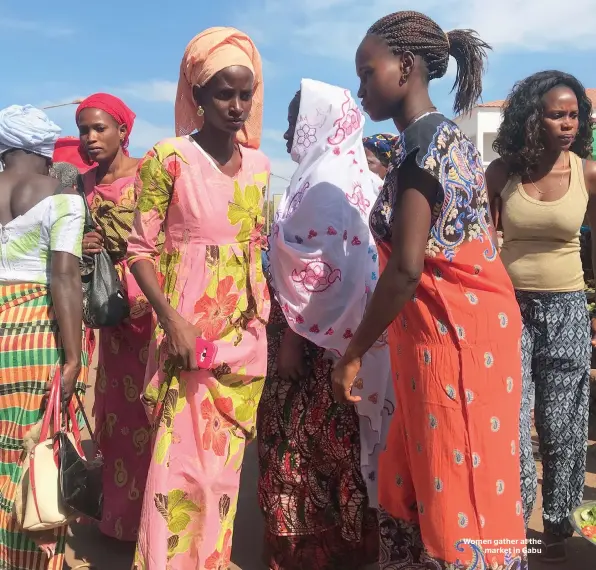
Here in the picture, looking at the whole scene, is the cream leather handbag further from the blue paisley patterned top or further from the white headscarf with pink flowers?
the blue paisley patterned top

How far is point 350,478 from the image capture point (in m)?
2.81

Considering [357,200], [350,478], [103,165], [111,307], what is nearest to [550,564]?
[350,478]

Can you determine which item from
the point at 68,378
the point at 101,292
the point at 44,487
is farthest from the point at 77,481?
the point at 101,292

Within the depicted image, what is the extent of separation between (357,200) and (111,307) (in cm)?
117

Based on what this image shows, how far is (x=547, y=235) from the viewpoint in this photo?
298 cm

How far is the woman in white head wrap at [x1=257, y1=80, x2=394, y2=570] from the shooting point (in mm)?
2648

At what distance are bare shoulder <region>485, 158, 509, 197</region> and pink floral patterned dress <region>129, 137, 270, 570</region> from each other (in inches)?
53.8

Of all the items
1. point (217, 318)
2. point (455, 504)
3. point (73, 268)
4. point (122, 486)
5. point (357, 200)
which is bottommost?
point (122, 486)

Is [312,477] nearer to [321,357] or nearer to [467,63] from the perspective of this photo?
[321,357]

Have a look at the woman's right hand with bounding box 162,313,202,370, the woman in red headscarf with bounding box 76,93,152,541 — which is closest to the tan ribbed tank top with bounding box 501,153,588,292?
the woman's right hand with bounding box 162,313,202,370

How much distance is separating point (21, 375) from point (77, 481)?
1.52 feet

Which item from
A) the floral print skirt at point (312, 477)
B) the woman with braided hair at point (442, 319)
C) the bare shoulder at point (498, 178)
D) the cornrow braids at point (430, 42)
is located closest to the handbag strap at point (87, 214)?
the floral print skirt at point (312, 477)

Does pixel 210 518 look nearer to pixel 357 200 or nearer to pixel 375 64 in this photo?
pixel 357 200

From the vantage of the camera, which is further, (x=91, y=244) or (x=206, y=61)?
(x=91, y=244)
